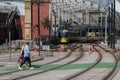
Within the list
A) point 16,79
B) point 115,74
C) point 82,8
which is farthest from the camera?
point 82,8

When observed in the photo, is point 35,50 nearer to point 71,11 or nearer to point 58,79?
point 58,79

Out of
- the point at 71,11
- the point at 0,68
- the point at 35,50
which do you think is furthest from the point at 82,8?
the point at 0,68

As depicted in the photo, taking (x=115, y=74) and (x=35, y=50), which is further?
(x=35, y=50)

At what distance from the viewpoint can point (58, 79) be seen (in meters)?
21.1

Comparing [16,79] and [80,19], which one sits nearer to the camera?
[16,79]

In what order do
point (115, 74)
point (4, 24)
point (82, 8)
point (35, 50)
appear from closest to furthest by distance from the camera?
point (115, 74) → point (35, 50) → point (4, 24) → point (82, 8)

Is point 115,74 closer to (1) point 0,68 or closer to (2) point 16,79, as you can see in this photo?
(2) point 16,79

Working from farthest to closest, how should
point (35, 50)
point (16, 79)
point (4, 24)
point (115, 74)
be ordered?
point (4, 24) < point (35, 50) < point (115, 74) < point (16, 79)

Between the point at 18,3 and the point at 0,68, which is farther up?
the point at 18,3

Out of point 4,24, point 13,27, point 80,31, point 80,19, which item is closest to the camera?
point 4,24

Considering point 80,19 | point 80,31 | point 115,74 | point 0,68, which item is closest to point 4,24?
point 80,31

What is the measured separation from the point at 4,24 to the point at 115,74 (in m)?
51.1

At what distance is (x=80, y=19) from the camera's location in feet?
443

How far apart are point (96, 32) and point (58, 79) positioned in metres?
87.5
